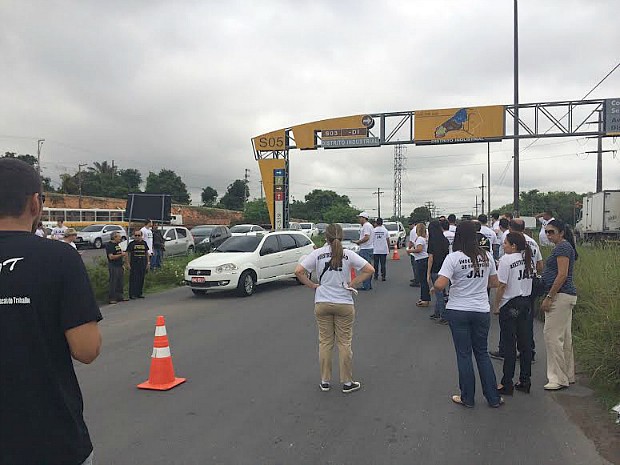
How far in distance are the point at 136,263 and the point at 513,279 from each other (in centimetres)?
987

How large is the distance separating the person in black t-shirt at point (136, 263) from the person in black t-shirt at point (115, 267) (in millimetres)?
298

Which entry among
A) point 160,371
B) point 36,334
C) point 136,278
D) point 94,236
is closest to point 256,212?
point 94,236

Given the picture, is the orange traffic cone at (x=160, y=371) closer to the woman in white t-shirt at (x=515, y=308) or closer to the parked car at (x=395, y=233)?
the woman in white t-shirt at (x=515, y=308)

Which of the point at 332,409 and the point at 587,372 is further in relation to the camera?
the point at 587,372

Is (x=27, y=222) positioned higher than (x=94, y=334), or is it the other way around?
(x=27, y=222)

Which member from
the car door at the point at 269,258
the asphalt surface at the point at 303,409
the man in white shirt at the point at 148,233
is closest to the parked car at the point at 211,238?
the man in white shirt at the point at 148,233

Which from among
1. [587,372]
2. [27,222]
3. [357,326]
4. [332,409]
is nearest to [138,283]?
[357,326]

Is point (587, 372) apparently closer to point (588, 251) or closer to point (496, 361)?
point (496, 361)

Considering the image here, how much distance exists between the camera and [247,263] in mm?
13297

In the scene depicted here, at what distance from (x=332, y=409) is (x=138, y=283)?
30.3ft

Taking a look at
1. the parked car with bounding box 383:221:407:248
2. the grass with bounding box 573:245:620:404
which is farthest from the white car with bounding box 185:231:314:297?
the parked car with bounding box 383:221:407:248

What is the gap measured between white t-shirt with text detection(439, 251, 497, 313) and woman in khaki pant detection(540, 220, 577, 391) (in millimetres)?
958

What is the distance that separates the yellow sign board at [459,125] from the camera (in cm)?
2292

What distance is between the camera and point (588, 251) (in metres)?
11.6
